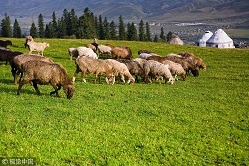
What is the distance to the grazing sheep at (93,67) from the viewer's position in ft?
85.4

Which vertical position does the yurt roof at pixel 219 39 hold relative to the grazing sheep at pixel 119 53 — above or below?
above

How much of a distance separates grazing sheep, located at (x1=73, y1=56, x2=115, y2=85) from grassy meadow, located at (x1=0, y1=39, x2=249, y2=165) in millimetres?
1597

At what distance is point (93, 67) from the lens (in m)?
26.6

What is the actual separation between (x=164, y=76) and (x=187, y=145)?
1640cm

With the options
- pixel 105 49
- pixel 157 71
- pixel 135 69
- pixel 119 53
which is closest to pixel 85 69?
pixel 135 69

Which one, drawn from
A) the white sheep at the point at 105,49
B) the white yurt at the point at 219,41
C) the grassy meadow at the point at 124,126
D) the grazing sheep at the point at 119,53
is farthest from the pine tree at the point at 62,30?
the grassy meadow at the point at 124,126

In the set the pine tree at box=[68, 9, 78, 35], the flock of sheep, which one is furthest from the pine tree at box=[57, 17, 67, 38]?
the flock of sheep

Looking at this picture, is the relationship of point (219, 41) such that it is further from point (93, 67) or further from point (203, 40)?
point (93, 67)

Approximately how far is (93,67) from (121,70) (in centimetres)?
303

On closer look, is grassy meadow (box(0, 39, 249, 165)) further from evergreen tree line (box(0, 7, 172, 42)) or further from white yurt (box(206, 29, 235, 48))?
white yurt (box(206, 29, 235, 48))

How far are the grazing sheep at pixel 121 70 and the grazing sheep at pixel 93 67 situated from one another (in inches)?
24.7

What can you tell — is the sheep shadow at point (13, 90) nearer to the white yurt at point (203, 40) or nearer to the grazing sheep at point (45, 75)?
the grazing sheep at point (45, 75)

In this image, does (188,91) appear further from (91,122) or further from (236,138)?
(91,122)

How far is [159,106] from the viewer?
19.8 m
